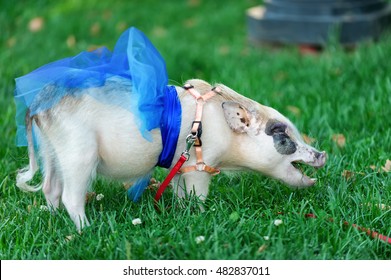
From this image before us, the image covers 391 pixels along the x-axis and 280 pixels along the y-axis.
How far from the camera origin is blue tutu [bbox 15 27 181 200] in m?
3.25

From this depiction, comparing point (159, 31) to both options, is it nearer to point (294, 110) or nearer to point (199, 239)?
point (294, 110)

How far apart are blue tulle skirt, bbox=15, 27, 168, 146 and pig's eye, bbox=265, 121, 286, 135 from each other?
0.53m

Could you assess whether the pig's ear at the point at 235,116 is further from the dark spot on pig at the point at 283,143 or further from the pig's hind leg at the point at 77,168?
the pig's hind leg at the point at 77,168

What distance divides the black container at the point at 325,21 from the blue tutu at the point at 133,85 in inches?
138

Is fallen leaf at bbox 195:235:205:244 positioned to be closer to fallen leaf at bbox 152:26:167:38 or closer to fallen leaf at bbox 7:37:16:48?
fallen leaf at bbox 7:37:16:48

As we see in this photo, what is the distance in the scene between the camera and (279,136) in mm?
3447

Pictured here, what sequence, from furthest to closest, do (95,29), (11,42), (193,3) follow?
(193,3) → (95,29) → (11,42)

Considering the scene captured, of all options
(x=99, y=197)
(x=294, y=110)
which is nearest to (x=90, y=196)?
(x=99, y=197)

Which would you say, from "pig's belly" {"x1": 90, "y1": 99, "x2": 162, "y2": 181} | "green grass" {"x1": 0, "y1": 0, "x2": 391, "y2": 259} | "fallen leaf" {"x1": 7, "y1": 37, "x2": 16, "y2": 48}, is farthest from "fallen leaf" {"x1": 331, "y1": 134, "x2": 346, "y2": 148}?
"fallen leaf" {"x1": 7, "y1": 37, "x2": 16, "y2": 48}

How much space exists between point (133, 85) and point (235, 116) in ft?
1.63

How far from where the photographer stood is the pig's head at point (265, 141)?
3387 mm

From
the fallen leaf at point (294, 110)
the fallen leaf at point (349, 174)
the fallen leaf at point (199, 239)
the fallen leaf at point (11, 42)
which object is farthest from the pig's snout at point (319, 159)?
the fallen leaf at point (11, 42)

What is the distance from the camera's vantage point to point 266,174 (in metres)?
3.55
